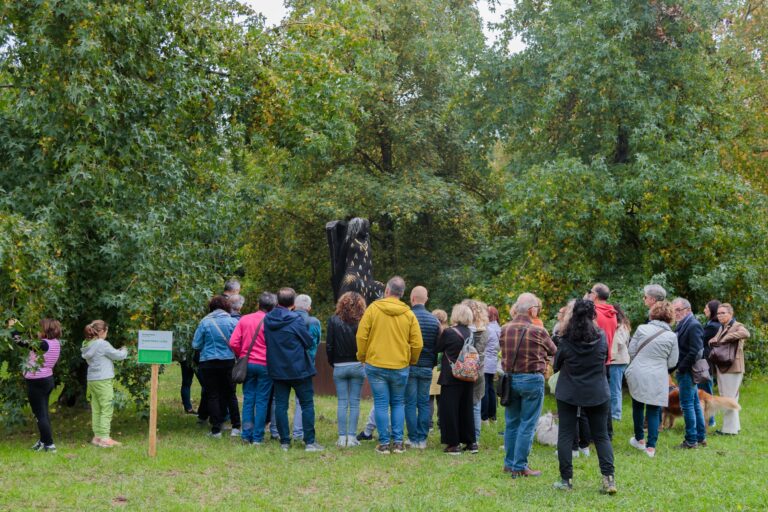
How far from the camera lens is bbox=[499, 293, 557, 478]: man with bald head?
7.87 metres

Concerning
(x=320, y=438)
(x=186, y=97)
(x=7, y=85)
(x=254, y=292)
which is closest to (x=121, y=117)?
(x=186, y=97)

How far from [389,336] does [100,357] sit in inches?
139

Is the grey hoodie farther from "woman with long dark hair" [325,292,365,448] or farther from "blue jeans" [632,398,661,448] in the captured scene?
"blue jeans" [632,398,661,448]

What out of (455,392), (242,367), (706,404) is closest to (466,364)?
(455,392)

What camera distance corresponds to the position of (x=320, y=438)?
1041cm

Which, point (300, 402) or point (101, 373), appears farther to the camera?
point (101, 373)

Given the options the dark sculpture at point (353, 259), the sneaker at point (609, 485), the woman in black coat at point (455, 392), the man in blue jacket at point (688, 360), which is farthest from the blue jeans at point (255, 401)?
the man in blue jacket at point (688, 360)

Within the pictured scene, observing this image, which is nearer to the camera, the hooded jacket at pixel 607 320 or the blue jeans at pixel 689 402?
the blue jeans at pixel 689 402

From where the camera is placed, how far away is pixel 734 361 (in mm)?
10773

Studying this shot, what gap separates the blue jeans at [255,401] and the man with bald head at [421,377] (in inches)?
68.0

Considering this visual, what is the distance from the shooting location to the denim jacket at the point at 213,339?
10242 mm

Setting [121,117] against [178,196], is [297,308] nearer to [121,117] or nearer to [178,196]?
[178,196]

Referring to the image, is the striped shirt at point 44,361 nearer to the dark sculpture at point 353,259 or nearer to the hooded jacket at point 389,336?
the hooded jacket at point 389,336

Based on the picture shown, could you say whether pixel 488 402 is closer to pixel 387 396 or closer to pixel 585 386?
pixel 387 396
